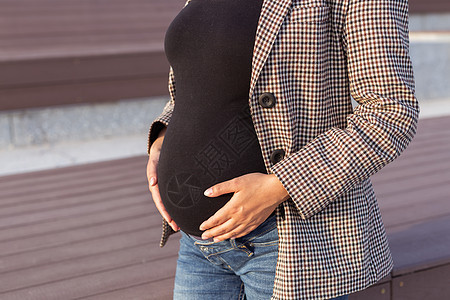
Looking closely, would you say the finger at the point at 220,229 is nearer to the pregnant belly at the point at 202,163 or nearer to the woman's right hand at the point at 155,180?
the pregnant belly at the point at 202,163

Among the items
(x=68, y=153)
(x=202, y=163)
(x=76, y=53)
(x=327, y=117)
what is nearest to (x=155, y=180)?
(x=202, y=163)

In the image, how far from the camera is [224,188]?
111 centimetres

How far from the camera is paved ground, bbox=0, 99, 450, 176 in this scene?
414cm

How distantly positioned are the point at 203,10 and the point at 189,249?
1.90 ft

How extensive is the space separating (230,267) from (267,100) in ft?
1.36

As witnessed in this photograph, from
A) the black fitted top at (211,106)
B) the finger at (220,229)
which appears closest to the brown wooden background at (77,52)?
the black fitted top at (211,106)

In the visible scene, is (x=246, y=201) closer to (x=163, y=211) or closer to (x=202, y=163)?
(x=202, y=163)

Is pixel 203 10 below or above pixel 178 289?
Answer: above

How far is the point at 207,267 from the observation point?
133 cm

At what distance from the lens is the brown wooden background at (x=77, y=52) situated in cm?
467

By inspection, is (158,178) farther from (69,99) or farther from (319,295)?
(69,99)

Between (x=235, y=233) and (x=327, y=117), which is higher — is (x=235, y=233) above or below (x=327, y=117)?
below

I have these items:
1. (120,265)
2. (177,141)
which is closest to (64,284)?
(120,265)

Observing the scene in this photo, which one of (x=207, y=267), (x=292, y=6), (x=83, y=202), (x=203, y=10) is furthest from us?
(x=83, y=202)
